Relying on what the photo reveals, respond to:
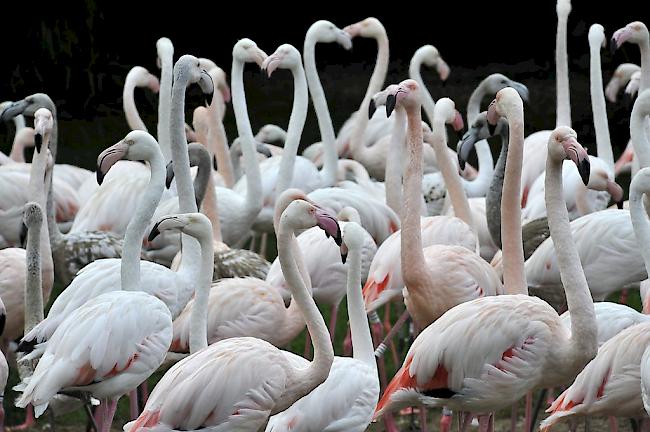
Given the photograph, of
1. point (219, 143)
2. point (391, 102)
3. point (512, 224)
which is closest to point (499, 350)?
point (512, 224)

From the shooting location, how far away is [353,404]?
5.05m

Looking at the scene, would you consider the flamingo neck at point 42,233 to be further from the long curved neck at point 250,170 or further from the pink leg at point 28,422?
the long curved neck at point 250,170

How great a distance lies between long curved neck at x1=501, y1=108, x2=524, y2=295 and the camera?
5699 millimetres

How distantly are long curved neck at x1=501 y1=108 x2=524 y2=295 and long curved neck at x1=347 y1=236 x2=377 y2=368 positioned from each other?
685 mm

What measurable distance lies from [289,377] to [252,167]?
3244 mm

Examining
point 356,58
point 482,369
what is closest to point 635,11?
point 356,58

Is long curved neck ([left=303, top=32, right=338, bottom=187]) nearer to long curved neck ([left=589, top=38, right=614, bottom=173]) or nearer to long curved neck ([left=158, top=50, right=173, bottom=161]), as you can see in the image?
long curved neck ([left=158, top=50, right=173, bottom=161])

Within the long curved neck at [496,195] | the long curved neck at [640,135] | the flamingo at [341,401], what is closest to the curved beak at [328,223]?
the flamingo at [341,401]

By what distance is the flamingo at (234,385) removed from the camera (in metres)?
4.50

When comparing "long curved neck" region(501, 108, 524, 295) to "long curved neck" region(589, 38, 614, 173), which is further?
"long curved neck" region(589, 38, 614, 173)

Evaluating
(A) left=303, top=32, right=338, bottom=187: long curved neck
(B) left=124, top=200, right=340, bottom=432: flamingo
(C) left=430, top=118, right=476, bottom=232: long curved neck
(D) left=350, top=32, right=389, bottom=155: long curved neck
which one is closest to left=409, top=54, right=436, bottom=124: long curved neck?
(D) left=350, top=32, right=389, bottom=155: long curved neck

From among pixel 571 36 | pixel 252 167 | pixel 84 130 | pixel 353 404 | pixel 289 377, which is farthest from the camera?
pixel 571 36

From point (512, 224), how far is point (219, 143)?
333cm

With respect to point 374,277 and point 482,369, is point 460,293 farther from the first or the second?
point 482,369
